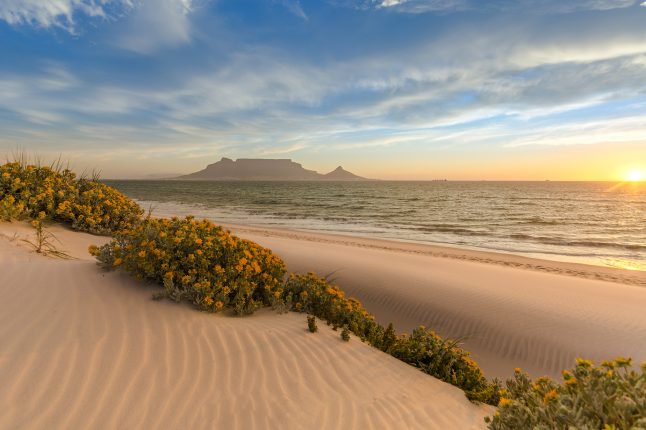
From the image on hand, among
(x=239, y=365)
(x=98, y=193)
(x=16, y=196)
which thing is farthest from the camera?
(x=98, y=193)

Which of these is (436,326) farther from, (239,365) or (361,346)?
(239,365)

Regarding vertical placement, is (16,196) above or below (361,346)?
above

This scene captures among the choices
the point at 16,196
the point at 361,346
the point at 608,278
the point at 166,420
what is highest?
the point at 16,196

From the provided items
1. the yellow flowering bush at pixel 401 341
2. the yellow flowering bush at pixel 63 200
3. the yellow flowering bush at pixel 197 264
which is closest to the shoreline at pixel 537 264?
the yellow flowering bush at pixel 401 341

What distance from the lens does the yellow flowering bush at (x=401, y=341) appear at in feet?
14.9

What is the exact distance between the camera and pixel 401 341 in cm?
520

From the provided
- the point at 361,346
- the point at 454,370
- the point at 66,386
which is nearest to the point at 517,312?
the point at 454,370

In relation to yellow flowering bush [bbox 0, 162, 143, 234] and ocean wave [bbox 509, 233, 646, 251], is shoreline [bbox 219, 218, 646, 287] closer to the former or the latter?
ocean wave [bbox 509, 233, 646, 251]

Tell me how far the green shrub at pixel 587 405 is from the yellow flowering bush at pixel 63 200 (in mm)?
9584

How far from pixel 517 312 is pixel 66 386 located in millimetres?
7411

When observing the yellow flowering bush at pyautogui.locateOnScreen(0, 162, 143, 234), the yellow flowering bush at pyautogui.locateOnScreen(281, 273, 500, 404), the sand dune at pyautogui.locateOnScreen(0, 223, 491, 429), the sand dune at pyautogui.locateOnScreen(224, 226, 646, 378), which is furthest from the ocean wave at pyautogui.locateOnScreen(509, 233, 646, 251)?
the yellow flowering bush at pyautogui.locateOnScreen(0, 162, 143, 234)

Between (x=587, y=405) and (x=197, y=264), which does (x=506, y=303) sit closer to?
(x=587, y=405)

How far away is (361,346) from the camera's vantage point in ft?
15.7

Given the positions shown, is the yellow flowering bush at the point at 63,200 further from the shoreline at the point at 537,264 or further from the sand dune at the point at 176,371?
the shoreline at the point at 537,264
